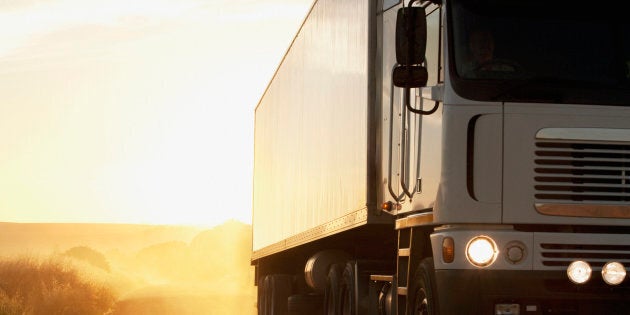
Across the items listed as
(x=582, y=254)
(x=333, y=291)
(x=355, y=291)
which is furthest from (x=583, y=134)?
(x=333, y=291)

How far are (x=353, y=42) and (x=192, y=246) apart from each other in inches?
5612

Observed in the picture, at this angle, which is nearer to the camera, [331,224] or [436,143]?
[436,143]

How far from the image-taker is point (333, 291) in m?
13.7

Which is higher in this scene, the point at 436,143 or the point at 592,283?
the point at 436,143

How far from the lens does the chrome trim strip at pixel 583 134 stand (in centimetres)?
897

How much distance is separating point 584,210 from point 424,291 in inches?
60.6

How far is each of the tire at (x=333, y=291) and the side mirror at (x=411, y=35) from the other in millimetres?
4774

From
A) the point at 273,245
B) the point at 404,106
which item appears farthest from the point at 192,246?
the point at 404,106

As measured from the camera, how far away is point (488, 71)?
9203mm

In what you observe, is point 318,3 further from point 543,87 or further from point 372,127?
point 543,87

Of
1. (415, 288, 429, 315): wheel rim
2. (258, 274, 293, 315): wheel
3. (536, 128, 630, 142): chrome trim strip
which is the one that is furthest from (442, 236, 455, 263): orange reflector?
(258, 274, 293, 315): wheel

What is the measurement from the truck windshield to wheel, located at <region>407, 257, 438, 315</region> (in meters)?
1.53

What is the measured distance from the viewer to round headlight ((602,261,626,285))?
9.02 m

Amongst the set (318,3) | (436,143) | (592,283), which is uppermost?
(318,3)
